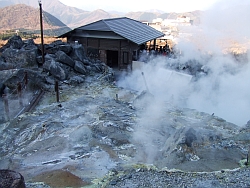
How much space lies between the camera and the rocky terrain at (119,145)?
464 cm

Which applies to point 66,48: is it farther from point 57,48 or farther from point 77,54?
point 77,54

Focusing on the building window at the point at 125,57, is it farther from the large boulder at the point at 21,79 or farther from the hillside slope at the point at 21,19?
the hillside slope at the point at 21,19

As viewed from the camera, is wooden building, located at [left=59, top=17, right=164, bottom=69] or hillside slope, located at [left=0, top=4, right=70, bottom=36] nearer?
wooden building, located at [left=59, top=17, right=164, bottom=69]

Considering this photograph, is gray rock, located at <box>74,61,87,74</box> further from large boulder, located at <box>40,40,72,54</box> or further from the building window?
the building window

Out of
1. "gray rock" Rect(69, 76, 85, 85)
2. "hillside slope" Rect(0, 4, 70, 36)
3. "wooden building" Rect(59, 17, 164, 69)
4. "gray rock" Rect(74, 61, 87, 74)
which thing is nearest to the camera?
"gray rock" Rect(69, 76, 85, 85)

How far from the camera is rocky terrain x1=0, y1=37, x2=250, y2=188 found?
464cm

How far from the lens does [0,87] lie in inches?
397

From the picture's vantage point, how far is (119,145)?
20.5ft

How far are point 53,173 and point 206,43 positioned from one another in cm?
2016

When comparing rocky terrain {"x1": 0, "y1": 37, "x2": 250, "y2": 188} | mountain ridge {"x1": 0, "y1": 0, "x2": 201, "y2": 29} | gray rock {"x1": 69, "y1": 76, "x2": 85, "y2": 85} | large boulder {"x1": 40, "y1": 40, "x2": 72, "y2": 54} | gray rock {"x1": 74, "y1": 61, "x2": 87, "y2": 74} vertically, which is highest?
mountain ridge {"x1": 0, "y1": 0, "x2": 201, "y2": 29}

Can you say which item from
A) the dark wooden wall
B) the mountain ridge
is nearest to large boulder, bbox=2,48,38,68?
the dark wooden wall

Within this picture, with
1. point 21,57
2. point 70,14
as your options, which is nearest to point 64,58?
point 21,57

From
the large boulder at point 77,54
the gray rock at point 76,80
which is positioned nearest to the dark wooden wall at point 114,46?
the large boulder at point 77,54

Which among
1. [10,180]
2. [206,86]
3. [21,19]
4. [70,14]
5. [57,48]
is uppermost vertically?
[70,14]
